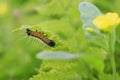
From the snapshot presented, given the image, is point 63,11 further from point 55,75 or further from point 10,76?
point 55,75

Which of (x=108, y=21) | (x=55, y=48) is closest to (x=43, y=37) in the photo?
(x=55, y=48)

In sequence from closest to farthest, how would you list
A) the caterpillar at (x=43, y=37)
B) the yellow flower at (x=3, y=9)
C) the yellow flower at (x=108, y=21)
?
1. the yellow flower at (x=108, y=21)
2. the caterpillar at (x=43, y=37)
3. the yellow flower at (x=3, y=9)

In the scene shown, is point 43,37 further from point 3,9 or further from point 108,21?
point 3,9

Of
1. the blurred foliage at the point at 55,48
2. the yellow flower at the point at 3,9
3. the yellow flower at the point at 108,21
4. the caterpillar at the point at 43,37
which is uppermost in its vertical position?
the yellow flower at the point at 3,9

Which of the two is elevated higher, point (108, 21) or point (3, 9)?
point (3, 9)

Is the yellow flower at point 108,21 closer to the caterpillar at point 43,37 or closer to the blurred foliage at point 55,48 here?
the blurred foliage at point 55,48

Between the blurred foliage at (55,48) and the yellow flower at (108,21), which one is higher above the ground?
the blurred foliage at (55,48)

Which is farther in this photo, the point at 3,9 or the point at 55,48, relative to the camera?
the point at 3,9

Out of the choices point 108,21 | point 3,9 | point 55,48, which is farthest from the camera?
point 3,9

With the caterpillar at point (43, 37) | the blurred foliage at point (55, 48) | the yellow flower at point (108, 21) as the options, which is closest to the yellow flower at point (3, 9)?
the blurred foliage at point (55, 48)
